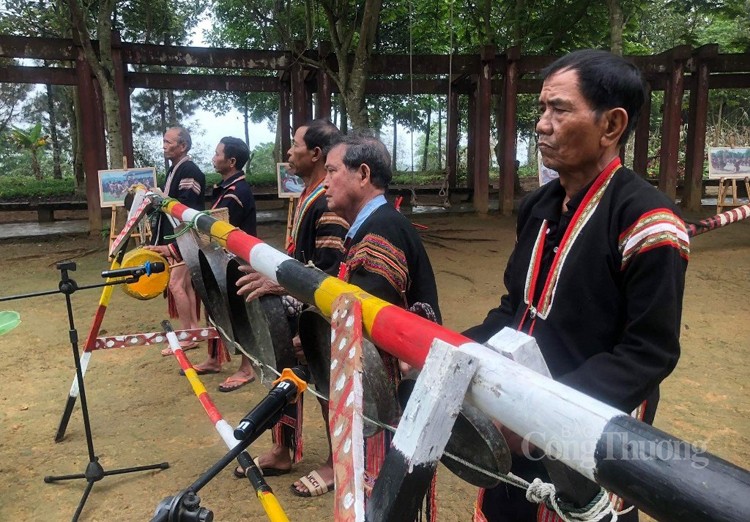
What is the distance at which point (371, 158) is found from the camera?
2.12 m

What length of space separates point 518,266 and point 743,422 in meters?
2.74

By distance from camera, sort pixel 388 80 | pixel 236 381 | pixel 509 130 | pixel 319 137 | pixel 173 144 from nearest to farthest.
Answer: pixel 319 137, pixel 236 381, pixel 173 144, pixel 388 80, pixel 509 130

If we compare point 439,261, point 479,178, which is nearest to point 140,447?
point 439,261

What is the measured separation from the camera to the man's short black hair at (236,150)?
4.18 m

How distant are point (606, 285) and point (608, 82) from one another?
446 millimetres

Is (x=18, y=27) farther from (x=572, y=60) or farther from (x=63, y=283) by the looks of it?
(x=572, y=60)

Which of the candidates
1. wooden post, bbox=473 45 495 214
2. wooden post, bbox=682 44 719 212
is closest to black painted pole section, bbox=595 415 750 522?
wooden post, bbox=473 45 495 214

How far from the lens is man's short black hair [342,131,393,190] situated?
2111 millimetres

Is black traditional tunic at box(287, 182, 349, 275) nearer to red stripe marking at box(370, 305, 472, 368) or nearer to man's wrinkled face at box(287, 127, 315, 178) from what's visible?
man's wrinkled face at box(287, 127, 315, 178)

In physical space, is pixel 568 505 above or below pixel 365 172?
below

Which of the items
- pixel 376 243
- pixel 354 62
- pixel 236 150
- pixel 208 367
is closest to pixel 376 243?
pixel 376 243

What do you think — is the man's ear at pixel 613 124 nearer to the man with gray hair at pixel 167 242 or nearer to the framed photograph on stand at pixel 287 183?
the man with gray hair at pixel 167 242

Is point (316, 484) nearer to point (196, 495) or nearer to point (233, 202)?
point (196, 495)

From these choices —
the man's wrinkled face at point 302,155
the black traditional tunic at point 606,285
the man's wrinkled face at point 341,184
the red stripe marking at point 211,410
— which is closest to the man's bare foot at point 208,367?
the man's wrinkled face at point 302,155
